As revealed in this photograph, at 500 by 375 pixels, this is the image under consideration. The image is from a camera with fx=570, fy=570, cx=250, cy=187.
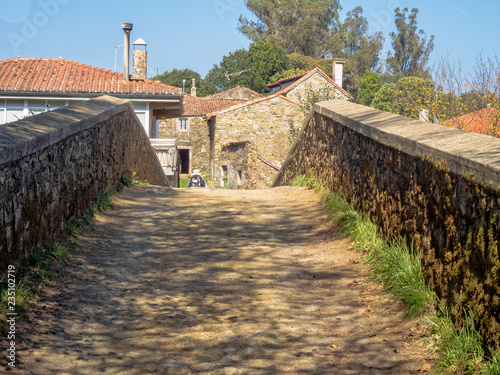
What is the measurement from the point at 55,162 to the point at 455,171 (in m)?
3.26

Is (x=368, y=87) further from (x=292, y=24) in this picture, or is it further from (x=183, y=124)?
(x=183, y=124)

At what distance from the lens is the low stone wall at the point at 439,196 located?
284 centimetres

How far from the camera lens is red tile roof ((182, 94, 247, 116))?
4091 centimetres

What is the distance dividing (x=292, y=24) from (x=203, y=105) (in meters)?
34.2

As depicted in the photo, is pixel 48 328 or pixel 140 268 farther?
pixel 140 268

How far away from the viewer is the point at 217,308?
13.4ft

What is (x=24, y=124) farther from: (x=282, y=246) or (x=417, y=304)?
(x=417, y=304)

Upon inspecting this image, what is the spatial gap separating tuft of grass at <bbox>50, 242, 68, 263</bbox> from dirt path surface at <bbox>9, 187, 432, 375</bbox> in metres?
0.11

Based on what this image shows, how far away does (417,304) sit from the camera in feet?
11.5

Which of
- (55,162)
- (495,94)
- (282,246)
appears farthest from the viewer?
(495,94)

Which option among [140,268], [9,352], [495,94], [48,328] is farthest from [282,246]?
[495,94]

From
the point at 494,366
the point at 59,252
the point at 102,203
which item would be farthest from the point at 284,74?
the point at 494,366

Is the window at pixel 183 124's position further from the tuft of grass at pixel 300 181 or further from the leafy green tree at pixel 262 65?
the tuft of grass at pixel 300 181

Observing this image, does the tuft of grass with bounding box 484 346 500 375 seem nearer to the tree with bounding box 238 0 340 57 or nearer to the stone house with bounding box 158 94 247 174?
the stone house with bounding box 158 94 247 174
